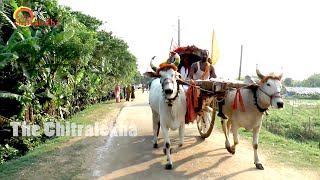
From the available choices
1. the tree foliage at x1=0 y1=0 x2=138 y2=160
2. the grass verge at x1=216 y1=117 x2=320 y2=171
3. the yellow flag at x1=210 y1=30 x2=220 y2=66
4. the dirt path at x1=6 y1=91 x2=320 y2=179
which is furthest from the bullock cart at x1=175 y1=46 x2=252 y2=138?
the tree foliage at x1=0 y1=0 x2=138 y2=160

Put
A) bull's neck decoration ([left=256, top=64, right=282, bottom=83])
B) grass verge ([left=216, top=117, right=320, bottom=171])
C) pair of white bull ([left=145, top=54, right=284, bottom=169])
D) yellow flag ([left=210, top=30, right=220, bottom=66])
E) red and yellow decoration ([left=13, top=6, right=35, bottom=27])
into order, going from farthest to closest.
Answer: red and yellow decoration ([left=13, top=6, right=35, bottom=27])
yellow flag ([left=210, top=30, right=220, bottom=66])
grass verge ([left=216, top=117, right=320, bottom=171])
bull's neck decoration ([left=256, top=64, right=282, bottom=83])
pair of white bull ([left=145, top=54, right=284, bottom=169])

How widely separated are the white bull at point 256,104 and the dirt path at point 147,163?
1.79 feet

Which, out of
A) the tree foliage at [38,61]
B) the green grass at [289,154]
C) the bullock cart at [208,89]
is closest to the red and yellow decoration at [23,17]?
the tree foliage at [38,61]

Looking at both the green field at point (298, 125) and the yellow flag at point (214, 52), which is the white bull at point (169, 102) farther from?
the green field at point (298, 125)

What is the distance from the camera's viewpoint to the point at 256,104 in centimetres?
657

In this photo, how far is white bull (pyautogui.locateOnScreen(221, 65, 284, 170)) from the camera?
6.15 m

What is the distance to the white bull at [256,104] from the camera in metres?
6.15

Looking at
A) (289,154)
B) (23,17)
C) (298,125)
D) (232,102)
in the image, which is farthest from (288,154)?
(298,125)

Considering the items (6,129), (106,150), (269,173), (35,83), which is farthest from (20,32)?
(269,173)

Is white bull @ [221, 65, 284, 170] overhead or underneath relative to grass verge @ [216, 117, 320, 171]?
overhead

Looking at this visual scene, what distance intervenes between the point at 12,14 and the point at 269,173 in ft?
33.0

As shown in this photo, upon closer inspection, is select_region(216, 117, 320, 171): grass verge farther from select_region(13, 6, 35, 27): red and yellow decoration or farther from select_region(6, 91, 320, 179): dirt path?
select_region(13, 6, 35, 27): red and yellow decoration

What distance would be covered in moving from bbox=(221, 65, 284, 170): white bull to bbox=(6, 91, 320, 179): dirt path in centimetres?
55

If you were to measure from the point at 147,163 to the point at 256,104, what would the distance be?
269cm
